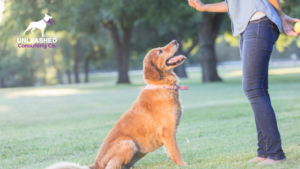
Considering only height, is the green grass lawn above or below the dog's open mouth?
below

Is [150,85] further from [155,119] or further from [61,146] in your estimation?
[61,146]

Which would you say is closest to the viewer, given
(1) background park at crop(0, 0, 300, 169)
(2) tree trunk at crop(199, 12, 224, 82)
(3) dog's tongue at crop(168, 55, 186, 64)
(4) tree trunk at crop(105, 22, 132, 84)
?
(3) dog's tongue at crop(168, 55, 186, 64)

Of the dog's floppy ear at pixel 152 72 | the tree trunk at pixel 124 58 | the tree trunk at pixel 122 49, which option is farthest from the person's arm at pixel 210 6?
the tree trunk at pixel 124 58

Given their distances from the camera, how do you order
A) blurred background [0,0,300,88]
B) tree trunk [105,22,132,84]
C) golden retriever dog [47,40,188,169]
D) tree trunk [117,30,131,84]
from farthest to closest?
tree trunk [117,30,131,84] < tree trunk [105,22,132,84] < blurred background [0,0,300,88] < golden retriever dog [47,40,188,169]

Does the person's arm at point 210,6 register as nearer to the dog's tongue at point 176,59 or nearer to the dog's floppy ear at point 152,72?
the dog's tongue at point 176,59

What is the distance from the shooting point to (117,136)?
3605 millimetres

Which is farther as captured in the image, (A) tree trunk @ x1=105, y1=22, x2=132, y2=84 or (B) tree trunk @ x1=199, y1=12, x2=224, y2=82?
(A) tree trunk @ x1=105, y1=22, x2=132, y2=84

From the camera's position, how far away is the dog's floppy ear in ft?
13.2

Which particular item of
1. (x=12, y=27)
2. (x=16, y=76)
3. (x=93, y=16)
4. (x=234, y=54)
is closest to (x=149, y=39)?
(x=93, y=16)

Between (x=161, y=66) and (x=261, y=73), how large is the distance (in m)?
1.29

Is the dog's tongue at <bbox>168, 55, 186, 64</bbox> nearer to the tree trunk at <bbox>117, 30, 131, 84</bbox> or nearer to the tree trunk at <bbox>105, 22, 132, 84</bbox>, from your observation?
the tree trunk at <bbox>105, 22, 132, 84</bbox>

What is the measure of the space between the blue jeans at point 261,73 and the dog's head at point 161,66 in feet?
3.03

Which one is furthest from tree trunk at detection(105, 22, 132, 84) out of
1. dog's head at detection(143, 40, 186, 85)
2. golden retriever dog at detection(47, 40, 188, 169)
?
golden retriever dog at detection(47, 40, 188, 169)

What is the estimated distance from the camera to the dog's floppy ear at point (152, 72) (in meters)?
4.04
